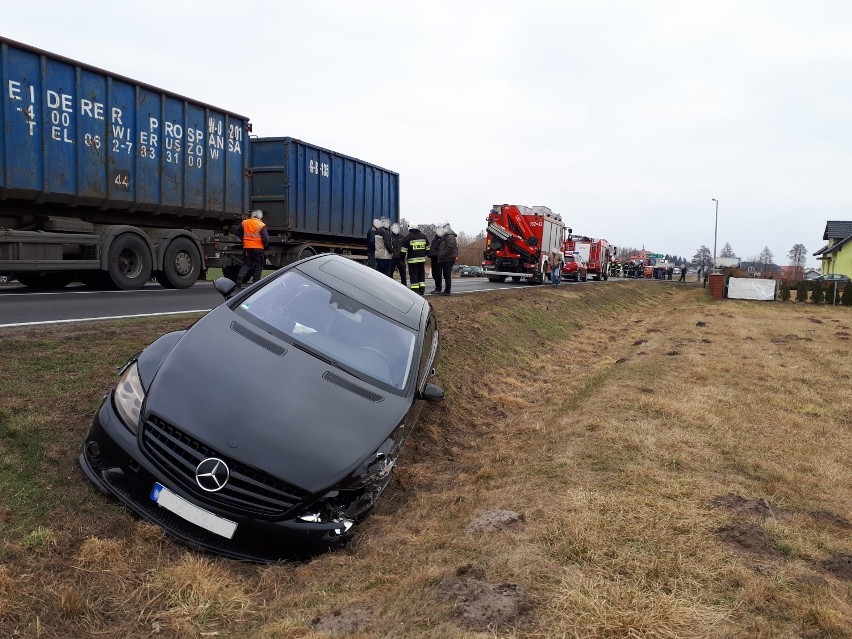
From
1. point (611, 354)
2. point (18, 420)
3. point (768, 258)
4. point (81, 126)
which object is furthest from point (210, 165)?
point (768, 258)

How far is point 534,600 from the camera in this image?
2.68 m

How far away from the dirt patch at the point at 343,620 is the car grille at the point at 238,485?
0.61m

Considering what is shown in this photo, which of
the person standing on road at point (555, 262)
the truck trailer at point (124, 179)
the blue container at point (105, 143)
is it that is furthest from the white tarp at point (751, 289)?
the blue container at point (105, 143)

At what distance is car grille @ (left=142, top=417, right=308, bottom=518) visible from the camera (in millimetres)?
3078

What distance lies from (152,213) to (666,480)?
11.9 meters

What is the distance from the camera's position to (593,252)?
41.2 m

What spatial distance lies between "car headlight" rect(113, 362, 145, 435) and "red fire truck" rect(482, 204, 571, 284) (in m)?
22.8

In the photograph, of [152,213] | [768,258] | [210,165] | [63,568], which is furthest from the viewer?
[768,258]

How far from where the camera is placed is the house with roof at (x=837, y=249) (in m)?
52.1

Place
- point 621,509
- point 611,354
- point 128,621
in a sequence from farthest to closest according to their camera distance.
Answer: point 611,354
point 621,509
point 128,621

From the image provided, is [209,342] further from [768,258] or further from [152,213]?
[768,258]

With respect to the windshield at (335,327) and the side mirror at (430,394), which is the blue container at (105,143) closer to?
the windshield at (335,327)

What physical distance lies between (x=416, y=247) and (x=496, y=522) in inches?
402

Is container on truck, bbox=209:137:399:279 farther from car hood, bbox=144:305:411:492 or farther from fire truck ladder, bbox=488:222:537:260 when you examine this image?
car hood, bbox=144:305:411:492
